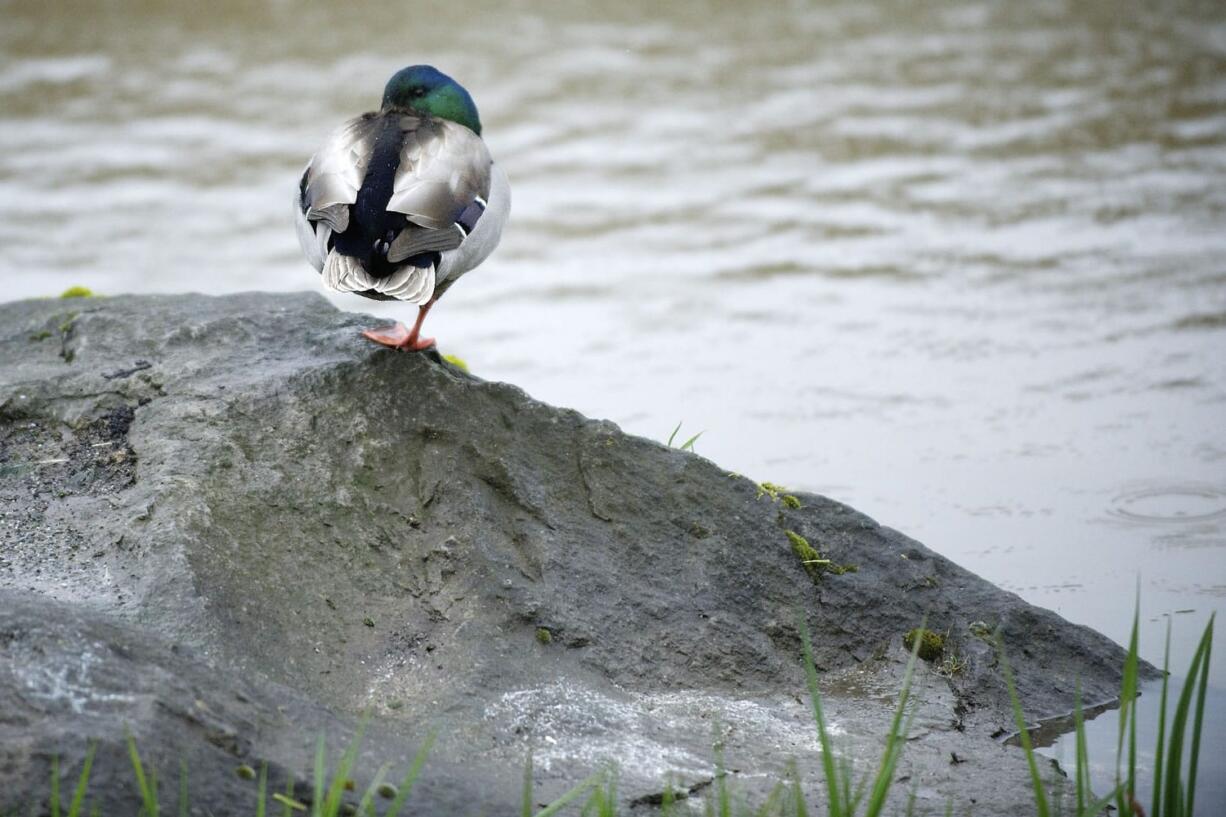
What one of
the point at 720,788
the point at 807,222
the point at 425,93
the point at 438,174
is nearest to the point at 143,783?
the point at 720,788

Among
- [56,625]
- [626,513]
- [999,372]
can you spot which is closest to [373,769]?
[56,625]

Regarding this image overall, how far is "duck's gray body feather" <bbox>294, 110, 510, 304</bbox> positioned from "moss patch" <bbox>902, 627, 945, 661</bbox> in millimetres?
1597

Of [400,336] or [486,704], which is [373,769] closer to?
[486,704]

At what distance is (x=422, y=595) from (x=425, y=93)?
6.02 ft

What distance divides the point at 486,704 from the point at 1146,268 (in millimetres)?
6101

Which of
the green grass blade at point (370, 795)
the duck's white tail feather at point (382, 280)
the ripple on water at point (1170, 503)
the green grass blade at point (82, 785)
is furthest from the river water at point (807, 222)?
the green grass blade at point (82, 785)

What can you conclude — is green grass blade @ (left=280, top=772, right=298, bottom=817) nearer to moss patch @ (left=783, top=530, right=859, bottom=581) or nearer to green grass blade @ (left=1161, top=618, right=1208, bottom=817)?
green grass blade @ (left=1161, top=618, right=1208, bottom=817)

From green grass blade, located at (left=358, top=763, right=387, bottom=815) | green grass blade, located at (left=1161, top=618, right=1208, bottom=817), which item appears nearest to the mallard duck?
green grass blade, located at (left=358, top=763, right=387, bottom=815)

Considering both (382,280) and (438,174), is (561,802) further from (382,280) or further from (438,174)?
(438,174)

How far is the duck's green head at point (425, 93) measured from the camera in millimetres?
4816

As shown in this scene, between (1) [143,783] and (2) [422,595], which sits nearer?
(1) [143,783]

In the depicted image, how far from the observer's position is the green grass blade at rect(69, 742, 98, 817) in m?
2.54

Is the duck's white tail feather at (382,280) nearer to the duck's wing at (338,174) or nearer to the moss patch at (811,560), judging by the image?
the duck's wing at (338,174)

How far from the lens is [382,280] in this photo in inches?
155
